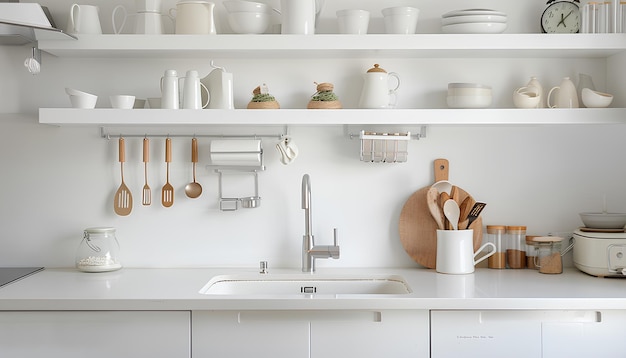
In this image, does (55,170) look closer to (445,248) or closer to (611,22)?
(445,248)

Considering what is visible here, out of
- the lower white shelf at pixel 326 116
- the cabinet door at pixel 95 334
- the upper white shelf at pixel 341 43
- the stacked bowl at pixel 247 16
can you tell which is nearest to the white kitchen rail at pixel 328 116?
the lower white shelf at pixel 326 116

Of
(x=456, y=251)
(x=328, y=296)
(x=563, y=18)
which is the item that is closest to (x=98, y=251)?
(x=328, y=296)

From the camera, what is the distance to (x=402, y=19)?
2893 mm

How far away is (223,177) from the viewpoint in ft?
10.3

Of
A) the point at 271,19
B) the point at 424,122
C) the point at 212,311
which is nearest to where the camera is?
the point at 212,311

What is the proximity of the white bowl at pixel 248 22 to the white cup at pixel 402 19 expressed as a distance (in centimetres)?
49

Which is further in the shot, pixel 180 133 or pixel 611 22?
pixel 180 133

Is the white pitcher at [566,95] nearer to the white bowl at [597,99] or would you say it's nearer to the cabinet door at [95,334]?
the white bowl at [597,99]

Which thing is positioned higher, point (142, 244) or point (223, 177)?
point (223, 177)

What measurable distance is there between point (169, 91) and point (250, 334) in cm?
99

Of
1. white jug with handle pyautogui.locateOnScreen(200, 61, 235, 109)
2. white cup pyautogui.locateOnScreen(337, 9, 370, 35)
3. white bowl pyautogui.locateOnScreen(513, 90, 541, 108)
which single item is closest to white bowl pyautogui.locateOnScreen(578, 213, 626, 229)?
white bowl pyautogui.locateOnScreen(513, 90, 541, 108)

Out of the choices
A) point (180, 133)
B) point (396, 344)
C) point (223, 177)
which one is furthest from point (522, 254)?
point (180, 133)

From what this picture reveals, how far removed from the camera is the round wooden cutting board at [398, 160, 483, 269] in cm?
309

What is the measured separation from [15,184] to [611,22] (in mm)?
2516
